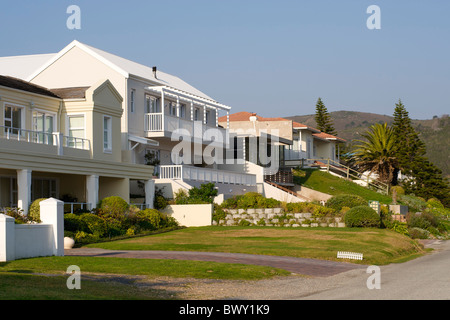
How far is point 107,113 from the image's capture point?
33.9m

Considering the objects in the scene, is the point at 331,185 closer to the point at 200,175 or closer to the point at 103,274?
the point at 200,175

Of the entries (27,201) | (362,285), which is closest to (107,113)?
(27,201)

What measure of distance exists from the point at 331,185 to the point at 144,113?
66.5ft

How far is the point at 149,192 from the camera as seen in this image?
35406mm

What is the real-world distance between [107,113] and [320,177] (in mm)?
27071

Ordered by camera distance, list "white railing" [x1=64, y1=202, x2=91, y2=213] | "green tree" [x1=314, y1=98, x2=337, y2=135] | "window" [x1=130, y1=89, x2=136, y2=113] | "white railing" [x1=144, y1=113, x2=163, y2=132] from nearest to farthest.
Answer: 1. "white railing" [x1=64, y1=202, x2=91, y2=213]
2. "window" [x1=130, y1=89, x2=136, y2=113]
3. "white railing" [x1=144, y1=113, x2=163, y2=132]
4. "green tree" [x1=314, y1=98, x2=337, y2=135]

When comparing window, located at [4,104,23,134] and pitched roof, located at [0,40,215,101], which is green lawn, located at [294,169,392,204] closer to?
pitched roof, located at [0,40,215,101]

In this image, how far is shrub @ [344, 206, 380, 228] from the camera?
33562 mm

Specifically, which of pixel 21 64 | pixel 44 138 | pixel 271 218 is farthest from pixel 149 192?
pixel 21 64

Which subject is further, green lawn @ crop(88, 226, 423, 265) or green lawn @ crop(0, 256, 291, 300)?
green lawn @ crop(88, 226, 423, 265)

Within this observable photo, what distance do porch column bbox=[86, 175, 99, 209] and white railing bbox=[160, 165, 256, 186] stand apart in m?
7.40

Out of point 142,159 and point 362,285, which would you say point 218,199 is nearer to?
point 142,159

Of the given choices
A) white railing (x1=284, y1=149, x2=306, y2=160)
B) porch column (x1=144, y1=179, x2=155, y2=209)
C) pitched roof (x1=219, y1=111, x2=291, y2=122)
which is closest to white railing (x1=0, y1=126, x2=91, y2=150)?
porch column (x1=144, y1=179, x2=155, y2=209)
